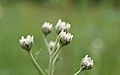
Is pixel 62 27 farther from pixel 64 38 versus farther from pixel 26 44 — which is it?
pixel 26 44

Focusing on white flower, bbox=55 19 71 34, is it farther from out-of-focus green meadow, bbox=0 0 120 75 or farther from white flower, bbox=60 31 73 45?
out-of-focus green meadow, bbox=0 0 120 75

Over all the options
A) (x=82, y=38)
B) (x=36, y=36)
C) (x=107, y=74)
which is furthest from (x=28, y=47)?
(x=36, y=36)

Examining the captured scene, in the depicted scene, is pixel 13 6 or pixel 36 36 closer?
pixel 36 36

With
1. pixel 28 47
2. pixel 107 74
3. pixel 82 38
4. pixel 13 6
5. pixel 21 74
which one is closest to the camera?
pixel 28 47

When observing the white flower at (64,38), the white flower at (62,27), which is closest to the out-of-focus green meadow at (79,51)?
the white flower at (62,27)

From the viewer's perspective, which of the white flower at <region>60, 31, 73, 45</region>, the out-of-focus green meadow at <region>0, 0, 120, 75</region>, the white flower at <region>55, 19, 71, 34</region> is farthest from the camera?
the out-of-focus green meadow at <region>0, 0, 120, 75</region>

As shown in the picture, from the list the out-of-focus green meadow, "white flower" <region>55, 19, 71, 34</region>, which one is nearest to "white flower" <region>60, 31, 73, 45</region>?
"white flower" <region>55, 19, 71, 34</region>

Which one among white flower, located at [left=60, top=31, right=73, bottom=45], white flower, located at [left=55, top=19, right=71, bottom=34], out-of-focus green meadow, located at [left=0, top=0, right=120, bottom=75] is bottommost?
white flower, located at [left=60, top=31, right=73, bottom=45]

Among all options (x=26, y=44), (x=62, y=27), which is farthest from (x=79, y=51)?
(x=26, y=44)

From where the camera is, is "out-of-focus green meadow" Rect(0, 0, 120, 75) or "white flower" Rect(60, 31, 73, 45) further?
"out-of-focus green meadow" Rect(0, 0, 120, 75)

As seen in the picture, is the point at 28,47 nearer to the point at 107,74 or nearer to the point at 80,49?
the point at 107,74

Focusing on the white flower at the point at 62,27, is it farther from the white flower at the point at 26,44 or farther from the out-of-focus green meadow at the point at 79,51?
the out-of-focus green meadow at the point at 79,51
